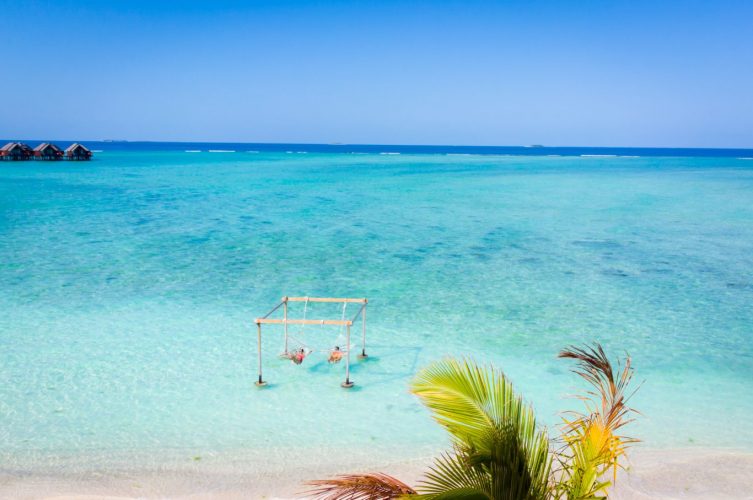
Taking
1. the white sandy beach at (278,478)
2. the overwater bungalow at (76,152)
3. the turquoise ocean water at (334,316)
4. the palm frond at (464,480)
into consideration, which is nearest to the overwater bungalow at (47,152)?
the overwater bungalow at (76,152)

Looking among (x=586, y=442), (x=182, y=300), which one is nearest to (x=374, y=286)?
(x=182, y=300)

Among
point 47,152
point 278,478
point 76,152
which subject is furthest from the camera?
point 76,152

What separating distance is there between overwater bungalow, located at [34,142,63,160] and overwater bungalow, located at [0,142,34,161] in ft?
2.92

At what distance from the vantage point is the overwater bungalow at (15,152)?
55909 mm

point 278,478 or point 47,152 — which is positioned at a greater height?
point 47,152

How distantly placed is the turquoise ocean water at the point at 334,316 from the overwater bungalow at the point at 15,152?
126 feet

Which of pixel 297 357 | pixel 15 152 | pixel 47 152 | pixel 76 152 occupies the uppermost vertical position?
pixel 76 152

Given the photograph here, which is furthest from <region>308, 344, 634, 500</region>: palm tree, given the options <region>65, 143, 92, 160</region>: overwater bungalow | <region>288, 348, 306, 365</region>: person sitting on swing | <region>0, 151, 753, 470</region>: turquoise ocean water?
<region>65, 143, 92, 160</region>: overwater bungalow

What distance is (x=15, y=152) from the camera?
56.5 meters

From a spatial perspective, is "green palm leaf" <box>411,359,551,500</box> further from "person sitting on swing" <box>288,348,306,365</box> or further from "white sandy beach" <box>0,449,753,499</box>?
"person sitting on swing" <box>288,348,306,365</box>

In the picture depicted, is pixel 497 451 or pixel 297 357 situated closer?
pixel 497 451

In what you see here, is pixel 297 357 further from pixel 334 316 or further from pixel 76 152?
pixel 76 152

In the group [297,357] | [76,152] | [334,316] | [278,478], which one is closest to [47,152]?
[76,152]

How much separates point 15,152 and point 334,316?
192 ft
